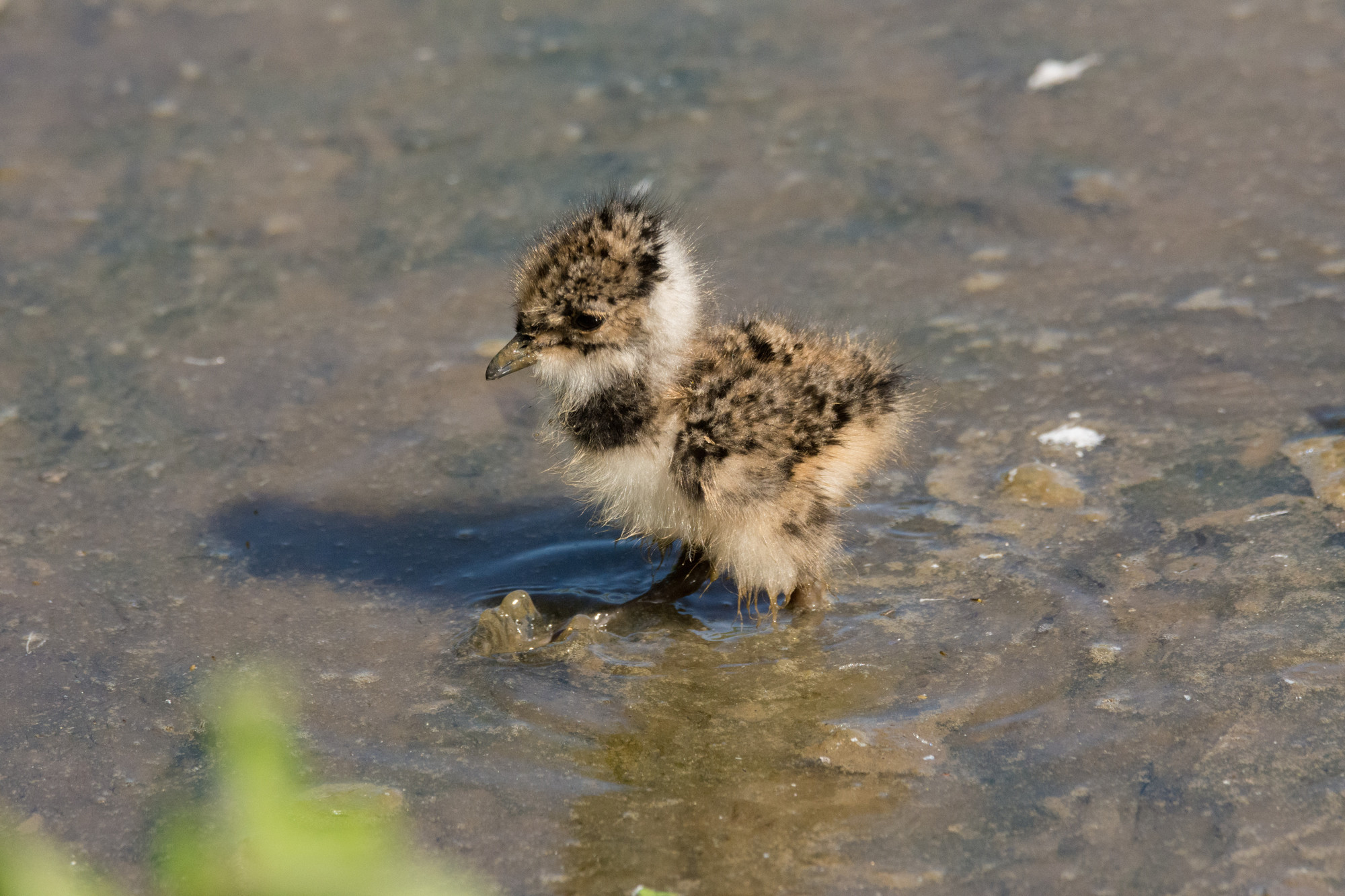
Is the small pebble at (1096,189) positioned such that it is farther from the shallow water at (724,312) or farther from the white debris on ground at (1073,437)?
the white debris on ground at (1073,437)

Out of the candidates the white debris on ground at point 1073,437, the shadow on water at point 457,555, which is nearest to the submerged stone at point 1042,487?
the white debris on ground at point 1073,437

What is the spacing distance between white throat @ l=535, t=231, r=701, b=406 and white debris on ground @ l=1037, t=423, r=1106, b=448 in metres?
1.28

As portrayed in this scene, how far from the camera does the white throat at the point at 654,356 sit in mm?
3572

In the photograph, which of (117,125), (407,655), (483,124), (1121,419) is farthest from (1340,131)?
(117,125)

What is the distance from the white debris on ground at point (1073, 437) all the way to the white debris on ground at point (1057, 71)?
2528 millimetres

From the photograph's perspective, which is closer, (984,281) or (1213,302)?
(1213,302)

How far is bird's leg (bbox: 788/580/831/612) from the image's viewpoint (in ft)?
12.1

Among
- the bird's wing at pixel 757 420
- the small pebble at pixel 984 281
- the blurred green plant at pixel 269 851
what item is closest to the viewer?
the blurred green plant at pixel 269 851

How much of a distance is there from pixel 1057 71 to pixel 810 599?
12.0 feet

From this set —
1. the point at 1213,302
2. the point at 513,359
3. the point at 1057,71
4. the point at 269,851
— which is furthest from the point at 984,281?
the point at 269,851

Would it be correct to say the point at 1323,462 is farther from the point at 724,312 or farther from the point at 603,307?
the point at 603,307

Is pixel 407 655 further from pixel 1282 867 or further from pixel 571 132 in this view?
pixel 571 132

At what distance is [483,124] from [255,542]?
2.82 m

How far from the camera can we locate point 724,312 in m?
4.72
